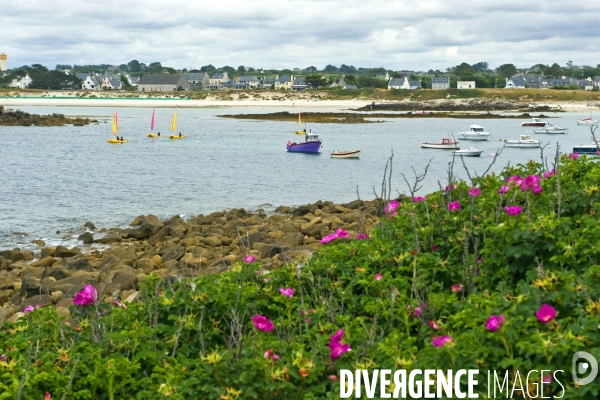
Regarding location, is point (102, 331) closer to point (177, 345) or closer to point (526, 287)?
point (177, 345)

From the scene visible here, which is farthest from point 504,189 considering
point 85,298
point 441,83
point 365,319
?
point 441,83

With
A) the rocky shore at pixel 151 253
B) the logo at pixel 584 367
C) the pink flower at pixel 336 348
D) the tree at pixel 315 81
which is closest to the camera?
the logo at pixel 584 367

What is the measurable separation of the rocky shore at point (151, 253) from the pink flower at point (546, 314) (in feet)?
16.6

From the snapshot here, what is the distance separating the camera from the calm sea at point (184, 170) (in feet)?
84.1

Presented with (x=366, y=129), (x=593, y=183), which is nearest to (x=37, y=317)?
(x=593, y=183)

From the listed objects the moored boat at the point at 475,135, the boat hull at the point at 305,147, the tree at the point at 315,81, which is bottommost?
the boat hull at the point at 305,147

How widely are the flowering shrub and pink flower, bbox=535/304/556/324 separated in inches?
0.7

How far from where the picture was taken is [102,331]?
5758 millimetres

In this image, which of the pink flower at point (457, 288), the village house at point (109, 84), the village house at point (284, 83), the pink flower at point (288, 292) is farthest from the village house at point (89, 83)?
the pink flower at point (457, 288)

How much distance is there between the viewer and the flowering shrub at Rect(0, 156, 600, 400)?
4320 mm

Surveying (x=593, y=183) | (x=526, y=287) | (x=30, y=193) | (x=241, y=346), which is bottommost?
(x=30, y=193)

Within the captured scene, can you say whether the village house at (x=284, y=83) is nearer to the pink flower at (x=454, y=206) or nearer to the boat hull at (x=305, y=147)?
the boat hull at (x=305, y=147)

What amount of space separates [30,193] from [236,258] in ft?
63.8

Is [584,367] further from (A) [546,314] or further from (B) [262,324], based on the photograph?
(B) [262,324]
